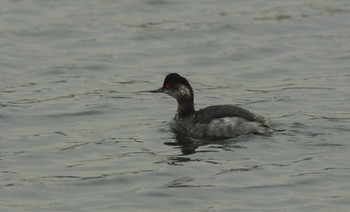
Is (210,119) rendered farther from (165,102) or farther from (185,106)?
(165,102)

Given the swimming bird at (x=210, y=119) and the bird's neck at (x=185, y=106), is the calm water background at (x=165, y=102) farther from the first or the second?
the bird's neck at (x=185, y=106)

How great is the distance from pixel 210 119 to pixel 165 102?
97.0 inches

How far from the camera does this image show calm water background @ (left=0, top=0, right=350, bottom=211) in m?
12.8

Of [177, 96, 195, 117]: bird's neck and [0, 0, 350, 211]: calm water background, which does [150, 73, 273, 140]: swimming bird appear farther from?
[0, 0, 350, 211]: calm water background

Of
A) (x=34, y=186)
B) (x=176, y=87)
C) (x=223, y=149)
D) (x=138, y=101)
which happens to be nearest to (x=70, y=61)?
(x=138, y=101)

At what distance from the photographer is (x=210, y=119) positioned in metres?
15.3

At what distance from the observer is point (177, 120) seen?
1606 centimetres

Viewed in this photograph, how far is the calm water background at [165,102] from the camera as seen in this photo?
12.8m

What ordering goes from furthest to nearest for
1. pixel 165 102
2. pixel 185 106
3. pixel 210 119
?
pixel 165 102 < pixel 185 106 < pixel 210 119

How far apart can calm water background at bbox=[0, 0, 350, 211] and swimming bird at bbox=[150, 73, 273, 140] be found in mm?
166

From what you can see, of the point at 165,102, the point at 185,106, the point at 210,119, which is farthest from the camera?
the point at 165,102

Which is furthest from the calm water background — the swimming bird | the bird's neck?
the bird's neck

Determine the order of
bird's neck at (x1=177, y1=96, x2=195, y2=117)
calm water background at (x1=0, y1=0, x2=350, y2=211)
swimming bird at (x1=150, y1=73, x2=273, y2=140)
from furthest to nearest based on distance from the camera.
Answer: bird's neck at (x1=177, y1=96, x2=195, y2=117)
swimming bird at (x1=150, y1=73, x2=273, y2=140)
calm water background at (x1=0, y1=0, x2=350, y2=211)

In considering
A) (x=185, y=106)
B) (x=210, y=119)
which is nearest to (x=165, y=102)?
(x=185, y=106)
